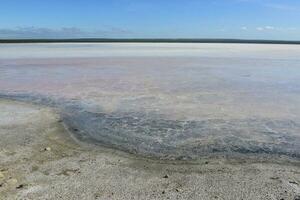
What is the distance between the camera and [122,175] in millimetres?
4434

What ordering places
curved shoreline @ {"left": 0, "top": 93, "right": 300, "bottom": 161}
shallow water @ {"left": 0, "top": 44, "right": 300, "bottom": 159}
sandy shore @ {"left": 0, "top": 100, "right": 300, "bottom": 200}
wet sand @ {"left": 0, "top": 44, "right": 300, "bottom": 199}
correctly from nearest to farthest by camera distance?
sandy shore @ {"left": 0, "top": 100, "right": 300, "bottom": 200} < wet sand @ {"left": 0, "top": 44, "right": 300, "bottom": 199} < curved shoreline @ {"left": 0, "top": 93, "right": 300, "bottom": 161} < shallow water @ {"left": 0, "top": 44, "right": 300, "bottom": 159}

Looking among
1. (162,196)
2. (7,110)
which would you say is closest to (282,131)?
(162,196)

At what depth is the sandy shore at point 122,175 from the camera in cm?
390

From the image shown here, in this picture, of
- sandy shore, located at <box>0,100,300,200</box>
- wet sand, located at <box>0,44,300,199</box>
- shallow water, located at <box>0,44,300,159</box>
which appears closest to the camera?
sandy shore, located at <box>0,100,300,200</box>

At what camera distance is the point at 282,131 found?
21.1 feet

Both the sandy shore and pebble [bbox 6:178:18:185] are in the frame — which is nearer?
the sandy shore

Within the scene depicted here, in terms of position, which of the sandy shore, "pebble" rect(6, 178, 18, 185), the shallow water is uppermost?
"pebble" rect(6, 178, 18, 185)

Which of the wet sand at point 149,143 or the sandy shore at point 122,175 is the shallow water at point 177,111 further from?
the sandy shore at point 122,175

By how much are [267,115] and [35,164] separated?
185 inches

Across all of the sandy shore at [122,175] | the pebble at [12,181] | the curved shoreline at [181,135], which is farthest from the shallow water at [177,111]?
the pebble at [12,181]

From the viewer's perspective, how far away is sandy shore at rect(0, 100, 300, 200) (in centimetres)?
390

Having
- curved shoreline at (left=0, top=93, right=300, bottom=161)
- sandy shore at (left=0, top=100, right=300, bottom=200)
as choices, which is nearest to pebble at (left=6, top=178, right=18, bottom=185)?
sandy shore at (left=0, top=100, right=300, bottom=200)

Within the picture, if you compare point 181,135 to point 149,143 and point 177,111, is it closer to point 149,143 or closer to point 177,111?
point 149,143

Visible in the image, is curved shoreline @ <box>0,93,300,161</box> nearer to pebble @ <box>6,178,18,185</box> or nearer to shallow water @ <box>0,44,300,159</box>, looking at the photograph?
shallow water @ <box>0,44,300,159</box>
